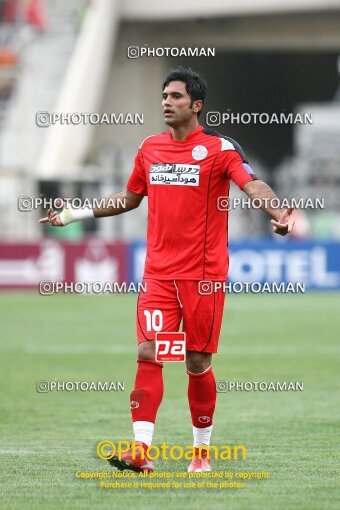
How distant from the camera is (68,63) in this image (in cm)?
3816

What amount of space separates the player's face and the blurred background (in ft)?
62.3

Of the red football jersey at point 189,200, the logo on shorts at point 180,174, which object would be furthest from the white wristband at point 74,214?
the logo on shorts at point 180,174

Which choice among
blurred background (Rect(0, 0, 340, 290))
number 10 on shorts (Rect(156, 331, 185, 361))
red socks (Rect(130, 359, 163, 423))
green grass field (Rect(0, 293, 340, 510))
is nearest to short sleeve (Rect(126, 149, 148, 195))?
number 10 on shorts (Rect(156, 331, 185, 361))

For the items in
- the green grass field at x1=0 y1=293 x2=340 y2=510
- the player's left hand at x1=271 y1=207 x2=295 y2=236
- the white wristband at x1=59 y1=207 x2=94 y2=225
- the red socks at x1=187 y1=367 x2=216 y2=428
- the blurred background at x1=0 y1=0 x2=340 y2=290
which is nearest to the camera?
the green grass field at x1=0 y1=293 x2=340 y2=510

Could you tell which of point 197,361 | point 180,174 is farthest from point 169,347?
point 180,174

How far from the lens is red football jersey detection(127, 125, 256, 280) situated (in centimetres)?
771

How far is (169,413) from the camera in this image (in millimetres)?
11047

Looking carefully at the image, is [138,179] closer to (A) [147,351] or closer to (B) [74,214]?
(B) [74,214]

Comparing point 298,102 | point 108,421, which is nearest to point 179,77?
point 108,421

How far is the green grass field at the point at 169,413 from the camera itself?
7020 millimetres

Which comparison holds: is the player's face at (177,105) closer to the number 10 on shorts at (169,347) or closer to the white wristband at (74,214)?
the white wristband at (74,214)

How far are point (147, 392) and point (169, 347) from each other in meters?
0.29

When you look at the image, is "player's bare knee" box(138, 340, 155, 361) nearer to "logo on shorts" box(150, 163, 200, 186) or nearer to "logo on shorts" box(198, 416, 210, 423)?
"logo on shorts" box(198, 416, 210, 423)

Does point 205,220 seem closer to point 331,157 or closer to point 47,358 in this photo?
point 47,358
